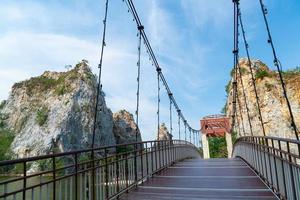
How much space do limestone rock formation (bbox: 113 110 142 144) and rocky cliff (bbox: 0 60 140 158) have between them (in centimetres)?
28

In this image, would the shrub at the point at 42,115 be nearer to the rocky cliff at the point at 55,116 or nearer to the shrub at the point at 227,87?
the rocky cliff at the point at 55,116

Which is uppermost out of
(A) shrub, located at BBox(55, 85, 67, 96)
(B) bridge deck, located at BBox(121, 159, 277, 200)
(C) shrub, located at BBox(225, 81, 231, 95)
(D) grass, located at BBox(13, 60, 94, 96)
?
(D) grass, located at BBox(13, 60, 94, 96)

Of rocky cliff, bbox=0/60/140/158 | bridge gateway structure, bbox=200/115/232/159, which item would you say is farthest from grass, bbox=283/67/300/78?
rocky cliff, bbox=0/60/140/158

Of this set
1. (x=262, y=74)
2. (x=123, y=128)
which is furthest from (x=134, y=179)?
(x=123, y=128)

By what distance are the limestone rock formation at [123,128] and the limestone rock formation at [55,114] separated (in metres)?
9.88

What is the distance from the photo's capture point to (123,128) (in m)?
91.7

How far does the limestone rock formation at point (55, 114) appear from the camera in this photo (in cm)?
6756

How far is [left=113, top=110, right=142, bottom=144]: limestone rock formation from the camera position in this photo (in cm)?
8856

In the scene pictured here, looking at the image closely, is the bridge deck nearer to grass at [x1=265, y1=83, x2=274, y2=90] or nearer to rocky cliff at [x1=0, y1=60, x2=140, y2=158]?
grass at [x1=265, y1=83, x2=274, y2=90]

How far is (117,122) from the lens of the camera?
93.1m

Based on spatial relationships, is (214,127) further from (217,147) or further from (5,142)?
(5,142)

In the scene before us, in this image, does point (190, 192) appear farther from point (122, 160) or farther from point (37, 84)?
point (37, 84)

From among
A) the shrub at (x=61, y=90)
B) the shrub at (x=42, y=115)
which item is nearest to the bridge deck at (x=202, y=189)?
the shrub at (x=42, y=115)

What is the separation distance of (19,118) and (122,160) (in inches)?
3216
